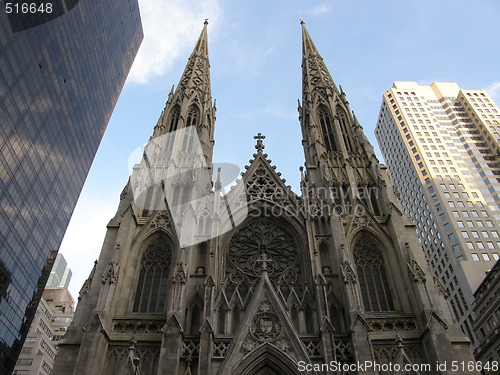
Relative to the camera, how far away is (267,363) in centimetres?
2006

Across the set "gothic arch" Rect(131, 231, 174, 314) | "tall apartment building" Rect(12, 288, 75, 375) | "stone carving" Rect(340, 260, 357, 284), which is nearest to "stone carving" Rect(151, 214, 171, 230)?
"gothic arch" Rect(131, 231, 174, 314)

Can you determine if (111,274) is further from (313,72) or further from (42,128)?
(313,72)

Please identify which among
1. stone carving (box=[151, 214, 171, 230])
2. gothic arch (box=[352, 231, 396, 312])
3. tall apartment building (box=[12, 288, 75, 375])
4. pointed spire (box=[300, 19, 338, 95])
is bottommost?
gothic arch (box=[352, 231, 396, 312])

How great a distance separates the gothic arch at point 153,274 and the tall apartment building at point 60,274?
9868 cm

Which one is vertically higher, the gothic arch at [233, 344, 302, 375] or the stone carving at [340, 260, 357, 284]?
the stone carving at [340, 260, 357, 284]

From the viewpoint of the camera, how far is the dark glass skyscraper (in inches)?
1139

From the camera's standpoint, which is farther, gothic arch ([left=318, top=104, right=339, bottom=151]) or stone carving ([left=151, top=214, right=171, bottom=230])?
gothic arch ([left=318, top=104, right=339, bottom=151])

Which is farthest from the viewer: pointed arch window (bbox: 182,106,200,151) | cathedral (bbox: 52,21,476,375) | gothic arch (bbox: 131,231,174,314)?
pointed arch window (bbox: 182,106,200,151)

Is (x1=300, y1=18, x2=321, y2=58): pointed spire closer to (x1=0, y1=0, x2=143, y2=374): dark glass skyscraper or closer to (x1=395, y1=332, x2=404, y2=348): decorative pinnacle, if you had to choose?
(x1=0, y1=0, x2=143, y2=374): dark glass skyscraper

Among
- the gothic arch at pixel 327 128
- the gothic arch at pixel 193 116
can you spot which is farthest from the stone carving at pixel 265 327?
the gothic arch at pixel 193 116

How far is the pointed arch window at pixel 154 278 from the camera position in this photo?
2308cm

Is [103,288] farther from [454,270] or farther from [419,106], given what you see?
[419,106]

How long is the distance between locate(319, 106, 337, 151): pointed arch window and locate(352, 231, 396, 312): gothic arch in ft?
30.0

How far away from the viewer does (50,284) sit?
363ft
